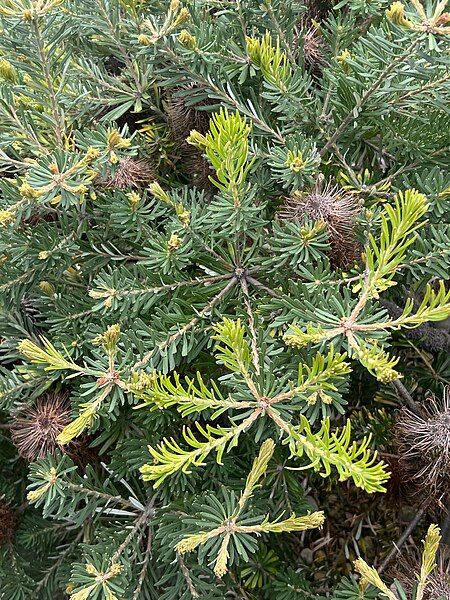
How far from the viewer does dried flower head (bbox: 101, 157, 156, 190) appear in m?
0.97

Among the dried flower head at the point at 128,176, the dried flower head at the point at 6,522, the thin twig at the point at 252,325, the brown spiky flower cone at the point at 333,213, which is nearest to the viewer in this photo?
the thin twig at the point at 252,325

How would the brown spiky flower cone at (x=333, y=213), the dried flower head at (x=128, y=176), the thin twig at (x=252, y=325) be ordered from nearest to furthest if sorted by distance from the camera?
1. the thin twig at (x=252, y=325)
2. the brown spiky flower cone at (x=333, y=213)
3. the dried flower head at (x=128, y=176)

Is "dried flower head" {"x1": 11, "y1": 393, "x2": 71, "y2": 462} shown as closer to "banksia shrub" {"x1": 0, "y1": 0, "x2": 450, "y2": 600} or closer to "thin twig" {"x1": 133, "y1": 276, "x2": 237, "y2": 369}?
"banksia shrub" {"x1": 0, "y1": 0, "x2": 450, "y2": 600}

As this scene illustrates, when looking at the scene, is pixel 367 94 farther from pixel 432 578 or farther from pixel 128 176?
pixel 432 578

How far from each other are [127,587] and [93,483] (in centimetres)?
19

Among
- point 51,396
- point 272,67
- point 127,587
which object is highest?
point 272,67

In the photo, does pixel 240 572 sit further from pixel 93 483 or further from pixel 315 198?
pixel 315 198

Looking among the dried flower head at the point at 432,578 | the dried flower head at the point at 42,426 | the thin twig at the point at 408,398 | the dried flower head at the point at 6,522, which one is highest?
the dried flower head at the point at 42,426

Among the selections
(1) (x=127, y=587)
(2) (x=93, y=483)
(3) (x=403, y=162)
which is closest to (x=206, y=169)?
(3) (x=403, y=162)

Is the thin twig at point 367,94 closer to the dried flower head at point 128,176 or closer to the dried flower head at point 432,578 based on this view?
the dried flower head at point 128,176

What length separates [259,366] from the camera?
718 mm

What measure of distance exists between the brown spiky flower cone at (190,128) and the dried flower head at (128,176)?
9 cm

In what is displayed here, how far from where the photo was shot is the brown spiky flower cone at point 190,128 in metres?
1.04

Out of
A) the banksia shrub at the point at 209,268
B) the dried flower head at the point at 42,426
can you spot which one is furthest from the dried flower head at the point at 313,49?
the dried flower head at the point at 42,426
